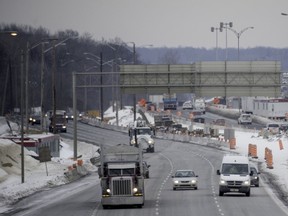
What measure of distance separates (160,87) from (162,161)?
14688mm

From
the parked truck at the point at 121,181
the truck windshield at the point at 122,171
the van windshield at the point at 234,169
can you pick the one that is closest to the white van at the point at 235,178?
the van windshield at the point at 234,169

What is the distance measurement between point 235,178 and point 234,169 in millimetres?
1373

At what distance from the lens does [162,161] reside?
307ft

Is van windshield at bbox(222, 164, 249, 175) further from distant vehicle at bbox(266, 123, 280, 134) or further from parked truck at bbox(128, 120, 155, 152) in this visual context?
distant vehicle at bbox(266, 123, 280, 134)

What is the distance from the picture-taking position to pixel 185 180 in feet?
194

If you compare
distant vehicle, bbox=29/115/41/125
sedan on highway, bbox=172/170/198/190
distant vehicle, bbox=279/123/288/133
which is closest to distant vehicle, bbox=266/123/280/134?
distant vehicle, bbox=279/123/288/133

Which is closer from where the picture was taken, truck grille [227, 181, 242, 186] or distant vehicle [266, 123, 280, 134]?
truck grille [227, 181, 242, 186]

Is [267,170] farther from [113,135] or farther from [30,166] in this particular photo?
[113,135]

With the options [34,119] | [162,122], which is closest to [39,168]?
[34,119]

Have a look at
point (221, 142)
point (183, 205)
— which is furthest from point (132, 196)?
point (221, 142)

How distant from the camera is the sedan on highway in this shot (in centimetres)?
5909

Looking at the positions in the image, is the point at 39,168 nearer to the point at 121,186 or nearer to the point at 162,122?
the point at 121,186

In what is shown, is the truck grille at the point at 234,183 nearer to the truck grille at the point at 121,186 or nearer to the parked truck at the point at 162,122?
the truck grille at the point at 121,186

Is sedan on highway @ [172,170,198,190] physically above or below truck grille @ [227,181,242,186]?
below
